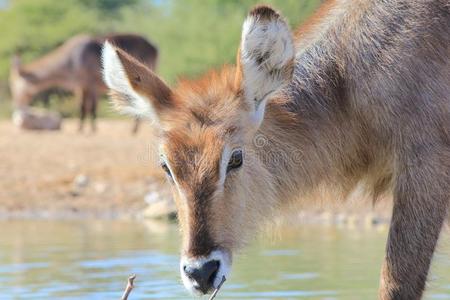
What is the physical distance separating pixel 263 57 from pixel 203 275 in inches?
48.5

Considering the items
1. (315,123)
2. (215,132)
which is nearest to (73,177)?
(315,123)

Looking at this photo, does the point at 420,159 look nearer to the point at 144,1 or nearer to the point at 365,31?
the point at 365,31

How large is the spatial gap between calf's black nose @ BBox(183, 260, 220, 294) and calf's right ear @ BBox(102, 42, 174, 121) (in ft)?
3.11

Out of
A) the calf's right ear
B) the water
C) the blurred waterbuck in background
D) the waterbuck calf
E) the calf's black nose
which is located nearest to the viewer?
the calf's black nose

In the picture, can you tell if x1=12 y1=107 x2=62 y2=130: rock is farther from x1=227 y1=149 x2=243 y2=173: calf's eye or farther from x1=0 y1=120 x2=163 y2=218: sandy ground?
x1=227 y1=149 x2=243 y2=173: calf's eye

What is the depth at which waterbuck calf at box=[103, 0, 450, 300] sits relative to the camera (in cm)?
591

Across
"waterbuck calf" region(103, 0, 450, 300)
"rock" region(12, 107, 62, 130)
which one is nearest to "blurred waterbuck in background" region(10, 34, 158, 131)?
"rock" region(12, 107, 62, 130)

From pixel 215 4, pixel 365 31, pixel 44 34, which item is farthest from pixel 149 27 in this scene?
pixel 365 31

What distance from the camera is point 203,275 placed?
5562mm

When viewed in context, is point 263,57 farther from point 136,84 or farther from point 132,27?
point 132,27

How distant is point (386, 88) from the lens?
661 cm

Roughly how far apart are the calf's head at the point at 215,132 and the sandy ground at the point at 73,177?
6.85 meters

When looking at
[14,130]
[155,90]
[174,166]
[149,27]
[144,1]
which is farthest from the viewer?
[144,1]

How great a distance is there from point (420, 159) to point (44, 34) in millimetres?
32176
